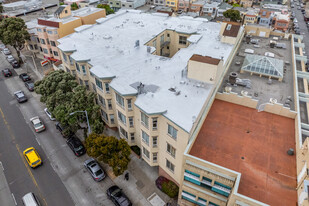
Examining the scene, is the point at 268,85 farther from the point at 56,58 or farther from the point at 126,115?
the point at 56,58

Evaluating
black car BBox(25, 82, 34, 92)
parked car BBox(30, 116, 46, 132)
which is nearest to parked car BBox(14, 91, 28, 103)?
black car BBox(25, 82, 34, 92)

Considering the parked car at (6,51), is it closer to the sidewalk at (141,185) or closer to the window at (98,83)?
the window at (98,83)

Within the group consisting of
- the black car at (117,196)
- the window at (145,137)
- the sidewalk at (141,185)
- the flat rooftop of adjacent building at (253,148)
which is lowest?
the sidewalk at (141,185)

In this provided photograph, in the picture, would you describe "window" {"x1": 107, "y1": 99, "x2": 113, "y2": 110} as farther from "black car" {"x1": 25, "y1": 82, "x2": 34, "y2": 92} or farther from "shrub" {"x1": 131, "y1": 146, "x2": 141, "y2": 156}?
"black car" {"x1": 25, "y1": 82, "x2": 34, "y2": 92}

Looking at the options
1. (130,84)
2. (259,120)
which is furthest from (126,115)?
(259,120)

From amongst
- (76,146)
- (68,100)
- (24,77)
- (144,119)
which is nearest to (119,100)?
(144,119)

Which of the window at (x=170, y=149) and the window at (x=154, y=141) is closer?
the window at (x=170, y=149)

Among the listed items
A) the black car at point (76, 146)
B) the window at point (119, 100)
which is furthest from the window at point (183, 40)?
the black car at point (76, 146)

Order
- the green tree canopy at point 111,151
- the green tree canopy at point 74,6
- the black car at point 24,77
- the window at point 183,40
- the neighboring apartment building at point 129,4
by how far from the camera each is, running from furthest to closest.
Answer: the neighboring apartment building at point 129,4, the green tree canopy at point 74,6, the black car at point 24,77, the window at point 183,40, the green tree canopy at point 111,151
